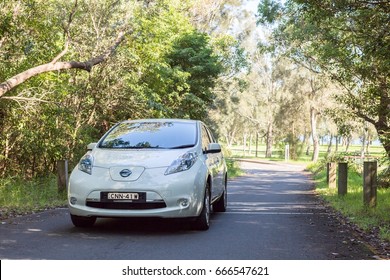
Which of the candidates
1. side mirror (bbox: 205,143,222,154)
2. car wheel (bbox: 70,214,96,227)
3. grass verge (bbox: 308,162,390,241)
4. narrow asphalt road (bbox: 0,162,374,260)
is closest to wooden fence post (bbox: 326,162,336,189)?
grass verge (bbox: 308,162,390,241)

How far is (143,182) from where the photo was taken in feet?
23.4

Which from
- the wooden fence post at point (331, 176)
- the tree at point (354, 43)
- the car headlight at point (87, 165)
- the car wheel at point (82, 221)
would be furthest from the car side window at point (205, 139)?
the wooden fence post at point (331, 176)

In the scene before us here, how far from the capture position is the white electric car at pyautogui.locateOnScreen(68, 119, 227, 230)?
7141 mm

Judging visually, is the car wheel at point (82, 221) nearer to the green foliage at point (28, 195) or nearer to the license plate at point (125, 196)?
the license plate at point (125, 196)

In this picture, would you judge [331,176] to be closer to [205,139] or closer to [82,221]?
[205,139]

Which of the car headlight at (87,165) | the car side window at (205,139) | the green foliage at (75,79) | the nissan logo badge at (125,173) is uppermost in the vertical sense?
the green foliage at (75,79)

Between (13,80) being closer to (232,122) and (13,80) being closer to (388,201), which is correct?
(388,201)

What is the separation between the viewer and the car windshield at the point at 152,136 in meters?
8.15

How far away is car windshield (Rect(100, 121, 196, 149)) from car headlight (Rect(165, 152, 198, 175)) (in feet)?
1.48

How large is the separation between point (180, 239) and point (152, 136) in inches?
81.9

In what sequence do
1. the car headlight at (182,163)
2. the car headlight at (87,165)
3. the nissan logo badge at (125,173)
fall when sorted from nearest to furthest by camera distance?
the nissan logo badge at (125,173) < the car headlight at (182,163) < the car headlight at (87,165)

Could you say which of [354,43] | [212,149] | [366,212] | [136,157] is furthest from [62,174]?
[354,43]

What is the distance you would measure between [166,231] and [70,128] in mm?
9358

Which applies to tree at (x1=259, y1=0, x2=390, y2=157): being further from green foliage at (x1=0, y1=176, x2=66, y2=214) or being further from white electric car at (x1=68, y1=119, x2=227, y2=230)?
green foliage at (x1=0, y1=176, x2=66, y2=214)
